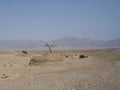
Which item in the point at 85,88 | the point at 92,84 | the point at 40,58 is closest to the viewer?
the point at 85,88

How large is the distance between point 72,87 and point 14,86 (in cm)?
344

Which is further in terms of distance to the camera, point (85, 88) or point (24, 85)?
point (24, 85)

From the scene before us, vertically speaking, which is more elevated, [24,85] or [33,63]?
[33,63]

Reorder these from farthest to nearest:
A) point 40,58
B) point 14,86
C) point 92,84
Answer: point 40,58 → point 14,86 → point 92,84

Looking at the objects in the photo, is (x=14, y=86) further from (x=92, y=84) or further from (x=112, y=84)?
(x=112, y=84)

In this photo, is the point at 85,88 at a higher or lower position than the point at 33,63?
lower

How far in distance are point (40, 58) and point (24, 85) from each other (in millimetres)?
14972

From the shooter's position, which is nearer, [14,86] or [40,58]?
[14,86]

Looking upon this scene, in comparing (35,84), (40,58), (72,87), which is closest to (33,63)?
(40,58)

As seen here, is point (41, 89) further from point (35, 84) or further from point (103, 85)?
point (103, 85)

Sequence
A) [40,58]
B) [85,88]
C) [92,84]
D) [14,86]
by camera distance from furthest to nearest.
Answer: [40,58], [14,86], [92,84], [85,88]

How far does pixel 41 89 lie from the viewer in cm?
1291

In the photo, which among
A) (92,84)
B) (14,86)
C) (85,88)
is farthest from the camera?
(14,86)

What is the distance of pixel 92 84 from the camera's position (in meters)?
13.3
